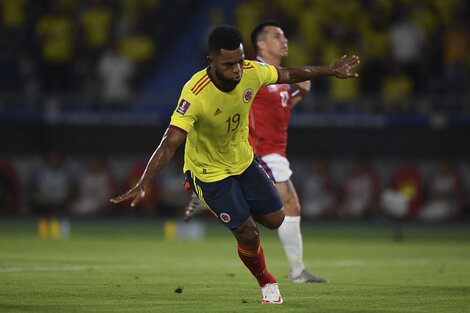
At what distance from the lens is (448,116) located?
20016 mm

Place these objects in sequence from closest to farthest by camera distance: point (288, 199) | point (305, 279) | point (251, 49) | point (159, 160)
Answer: point (159, 160), point (305, 279), point (288, 199), point (251, 49)

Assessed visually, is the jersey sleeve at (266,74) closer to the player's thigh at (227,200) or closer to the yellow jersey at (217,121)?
the yellow jersey at (217,121)

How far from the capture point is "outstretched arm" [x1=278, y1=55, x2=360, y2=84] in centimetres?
764

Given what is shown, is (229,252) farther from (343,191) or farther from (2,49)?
(2,49)

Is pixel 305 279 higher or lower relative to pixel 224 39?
lower

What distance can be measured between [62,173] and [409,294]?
15.1 m

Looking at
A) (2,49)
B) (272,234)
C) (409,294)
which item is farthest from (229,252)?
(2,49)

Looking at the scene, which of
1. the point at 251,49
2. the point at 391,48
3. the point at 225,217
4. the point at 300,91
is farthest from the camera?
the point at 391,48

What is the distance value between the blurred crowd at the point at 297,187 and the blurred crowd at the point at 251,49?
1.69 m

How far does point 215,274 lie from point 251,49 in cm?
1026

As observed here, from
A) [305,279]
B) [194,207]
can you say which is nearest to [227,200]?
[305,279]

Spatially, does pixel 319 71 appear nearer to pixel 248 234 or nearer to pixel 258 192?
pixel 258 192

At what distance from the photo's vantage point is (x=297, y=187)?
75.6 ft

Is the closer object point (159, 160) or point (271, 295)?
point (159, 160)
